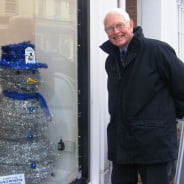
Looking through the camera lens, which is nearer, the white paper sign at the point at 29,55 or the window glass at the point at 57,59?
the white paper sign at the point at 29,55

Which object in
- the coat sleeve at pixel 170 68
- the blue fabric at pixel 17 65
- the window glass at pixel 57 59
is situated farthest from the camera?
the window glass at pixel 57 59

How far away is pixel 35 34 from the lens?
3748 millimetres

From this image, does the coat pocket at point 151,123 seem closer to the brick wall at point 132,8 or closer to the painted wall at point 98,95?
the painted wall at point 98,95

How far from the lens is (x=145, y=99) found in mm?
2842

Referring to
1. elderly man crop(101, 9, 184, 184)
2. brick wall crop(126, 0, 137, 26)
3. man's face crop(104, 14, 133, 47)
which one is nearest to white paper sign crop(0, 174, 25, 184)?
elderly man crop(101, 9, 184, 184)

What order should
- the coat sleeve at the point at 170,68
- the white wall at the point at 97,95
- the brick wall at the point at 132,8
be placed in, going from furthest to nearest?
the brick wall at the point at 132,8 → the white wall at the point at 97,95 → the coat sleeve at the point at 170,68

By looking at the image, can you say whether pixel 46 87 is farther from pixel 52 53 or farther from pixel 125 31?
pixel 125 31

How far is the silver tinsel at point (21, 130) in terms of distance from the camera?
3.25 metres

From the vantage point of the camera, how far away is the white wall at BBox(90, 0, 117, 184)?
3.88m

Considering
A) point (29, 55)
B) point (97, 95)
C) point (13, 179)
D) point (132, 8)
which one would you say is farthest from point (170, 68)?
point (132, 8)

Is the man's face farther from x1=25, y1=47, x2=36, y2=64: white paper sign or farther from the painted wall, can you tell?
the painted wall

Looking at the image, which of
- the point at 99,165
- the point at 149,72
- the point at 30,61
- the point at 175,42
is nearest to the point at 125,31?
the point at 149,72

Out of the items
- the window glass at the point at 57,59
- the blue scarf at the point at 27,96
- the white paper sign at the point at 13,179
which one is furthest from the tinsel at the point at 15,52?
the white paper sign at the point at 13,179

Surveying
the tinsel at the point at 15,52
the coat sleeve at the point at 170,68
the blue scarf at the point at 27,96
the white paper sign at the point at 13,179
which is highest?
the tinsel at the point at 15,52
